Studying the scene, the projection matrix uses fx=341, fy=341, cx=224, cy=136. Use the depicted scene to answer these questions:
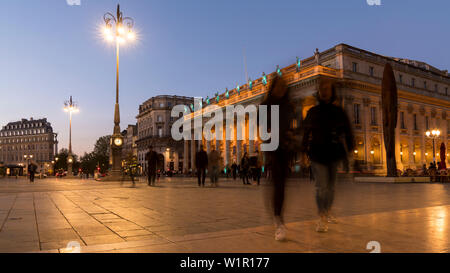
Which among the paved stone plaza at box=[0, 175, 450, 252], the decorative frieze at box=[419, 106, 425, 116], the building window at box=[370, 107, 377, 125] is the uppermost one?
the decorative frieze at box=[419, 106, 425, 116]

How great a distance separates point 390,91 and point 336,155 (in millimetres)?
19936

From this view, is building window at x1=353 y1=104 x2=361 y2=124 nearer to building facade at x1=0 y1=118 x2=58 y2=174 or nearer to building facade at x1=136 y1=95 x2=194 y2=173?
building facade at x1=136 y1=95 x2=194 y2=173

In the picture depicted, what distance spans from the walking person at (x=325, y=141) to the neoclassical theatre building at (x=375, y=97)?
3240 centimetres

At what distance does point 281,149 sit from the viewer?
404 centimetres

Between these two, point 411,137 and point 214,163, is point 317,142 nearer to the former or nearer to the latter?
point 214,163

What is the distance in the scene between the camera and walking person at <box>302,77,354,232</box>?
14.0ft

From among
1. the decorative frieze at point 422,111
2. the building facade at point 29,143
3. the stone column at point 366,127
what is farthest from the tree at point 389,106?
the building facade at point 29,143

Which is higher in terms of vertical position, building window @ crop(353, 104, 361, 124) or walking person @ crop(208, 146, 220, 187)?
building window @ crop(353, 104, 361, 124)

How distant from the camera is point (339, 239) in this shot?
382 cm

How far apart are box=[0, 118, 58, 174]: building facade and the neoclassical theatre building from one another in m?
106

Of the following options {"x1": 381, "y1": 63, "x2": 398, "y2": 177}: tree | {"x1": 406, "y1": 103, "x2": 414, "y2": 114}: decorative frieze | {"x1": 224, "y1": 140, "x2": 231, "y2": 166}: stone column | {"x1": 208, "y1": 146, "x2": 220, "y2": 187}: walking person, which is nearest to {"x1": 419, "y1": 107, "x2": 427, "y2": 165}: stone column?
{"x1": 406, "y1": 103, "x2": 414, "y2": 114}: decorative frieze

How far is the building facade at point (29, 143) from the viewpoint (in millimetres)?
132875
